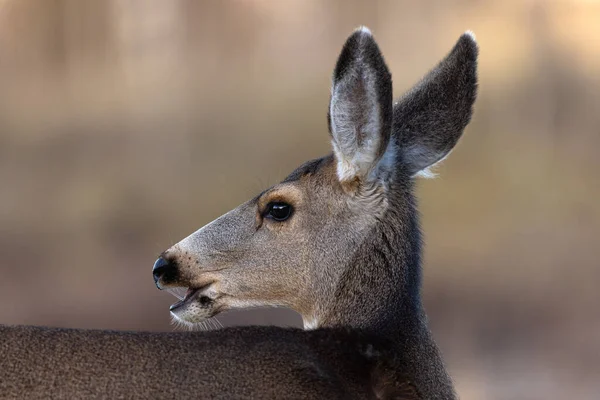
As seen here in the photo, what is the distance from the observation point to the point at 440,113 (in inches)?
274

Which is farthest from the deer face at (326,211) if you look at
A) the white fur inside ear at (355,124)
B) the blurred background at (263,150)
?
the blurred background at (263,150)

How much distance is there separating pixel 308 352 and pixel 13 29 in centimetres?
1624

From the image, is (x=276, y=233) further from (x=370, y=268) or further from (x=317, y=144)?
(x=317, y=144)

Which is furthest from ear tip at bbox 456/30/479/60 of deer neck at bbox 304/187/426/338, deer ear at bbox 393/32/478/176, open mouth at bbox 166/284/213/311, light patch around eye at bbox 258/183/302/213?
open mouth at bbox 166/284/213/311

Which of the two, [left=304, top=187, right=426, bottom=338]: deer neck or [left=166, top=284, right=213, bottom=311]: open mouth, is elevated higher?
[left=304, top=187, right=426, bottom=338]: deer neck

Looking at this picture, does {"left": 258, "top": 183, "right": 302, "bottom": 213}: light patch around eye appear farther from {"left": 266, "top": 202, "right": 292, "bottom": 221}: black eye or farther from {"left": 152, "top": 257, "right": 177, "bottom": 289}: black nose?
{"left": 152, "top": 257, "right": 177, "bottom": 289}: black nose

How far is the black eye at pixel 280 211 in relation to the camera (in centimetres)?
665

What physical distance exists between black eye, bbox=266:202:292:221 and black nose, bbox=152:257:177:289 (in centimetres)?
54

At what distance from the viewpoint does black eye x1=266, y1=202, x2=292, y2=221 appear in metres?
6.65

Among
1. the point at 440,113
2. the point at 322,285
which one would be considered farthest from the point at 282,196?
the point at 440,113

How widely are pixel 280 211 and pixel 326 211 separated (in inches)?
9.5

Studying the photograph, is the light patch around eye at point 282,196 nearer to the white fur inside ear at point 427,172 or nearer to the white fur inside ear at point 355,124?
the white fur inside ear at point 355,124

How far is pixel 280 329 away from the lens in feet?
19.2

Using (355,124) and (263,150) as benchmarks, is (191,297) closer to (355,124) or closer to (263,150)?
(355,124)
